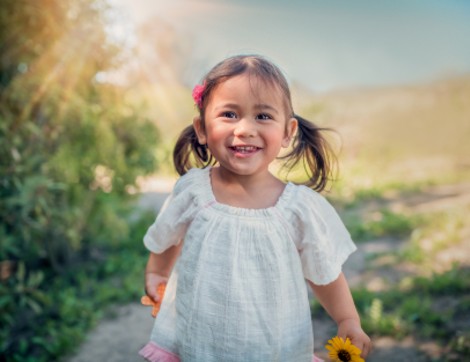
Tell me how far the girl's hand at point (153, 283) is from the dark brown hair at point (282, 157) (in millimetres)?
441

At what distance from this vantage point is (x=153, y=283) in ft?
5.45

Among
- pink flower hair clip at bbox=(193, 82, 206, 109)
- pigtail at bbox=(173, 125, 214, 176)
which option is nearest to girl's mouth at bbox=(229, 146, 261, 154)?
pink flower hair clip at bbox=(193, 82, 206, 109)

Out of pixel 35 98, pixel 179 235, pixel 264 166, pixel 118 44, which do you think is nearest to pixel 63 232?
pixel 35 98

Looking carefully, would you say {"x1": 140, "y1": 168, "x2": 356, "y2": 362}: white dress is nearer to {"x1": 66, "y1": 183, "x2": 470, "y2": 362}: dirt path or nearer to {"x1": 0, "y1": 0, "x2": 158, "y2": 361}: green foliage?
{"x1": 66, "y1": 183, "x2": 470, "y2": 362}: dirt path

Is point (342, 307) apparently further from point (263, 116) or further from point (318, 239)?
point (263, 116)

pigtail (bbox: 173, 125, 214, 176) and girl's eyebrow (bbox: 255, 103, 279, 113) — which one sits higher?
girl's eyebrow (bbox: 255, 103, 279, 113)

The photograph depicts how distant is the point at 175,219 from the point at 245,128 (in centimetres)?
46

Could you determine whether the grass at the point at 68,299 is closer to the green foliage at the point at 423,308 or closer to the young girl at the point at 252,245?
the young girl at the point at 252,245

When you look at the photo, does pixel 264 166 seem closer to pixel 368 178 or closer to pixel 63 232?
pixel 63 232

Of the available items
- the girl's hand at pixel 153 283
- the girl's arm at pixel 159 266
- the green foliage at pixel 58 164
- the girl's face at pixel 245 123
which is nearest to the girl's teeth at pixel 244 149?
the girl's face at pixel 245 123

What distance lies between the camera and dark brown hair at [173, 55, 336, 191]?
139 cm

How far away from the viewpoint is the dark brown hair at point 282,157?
1.39 meters

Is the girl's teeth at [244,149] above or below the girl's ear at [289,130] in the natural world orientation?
below

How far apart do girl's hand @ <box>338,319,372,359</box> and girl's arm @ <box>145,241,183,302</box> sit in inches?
27.0
